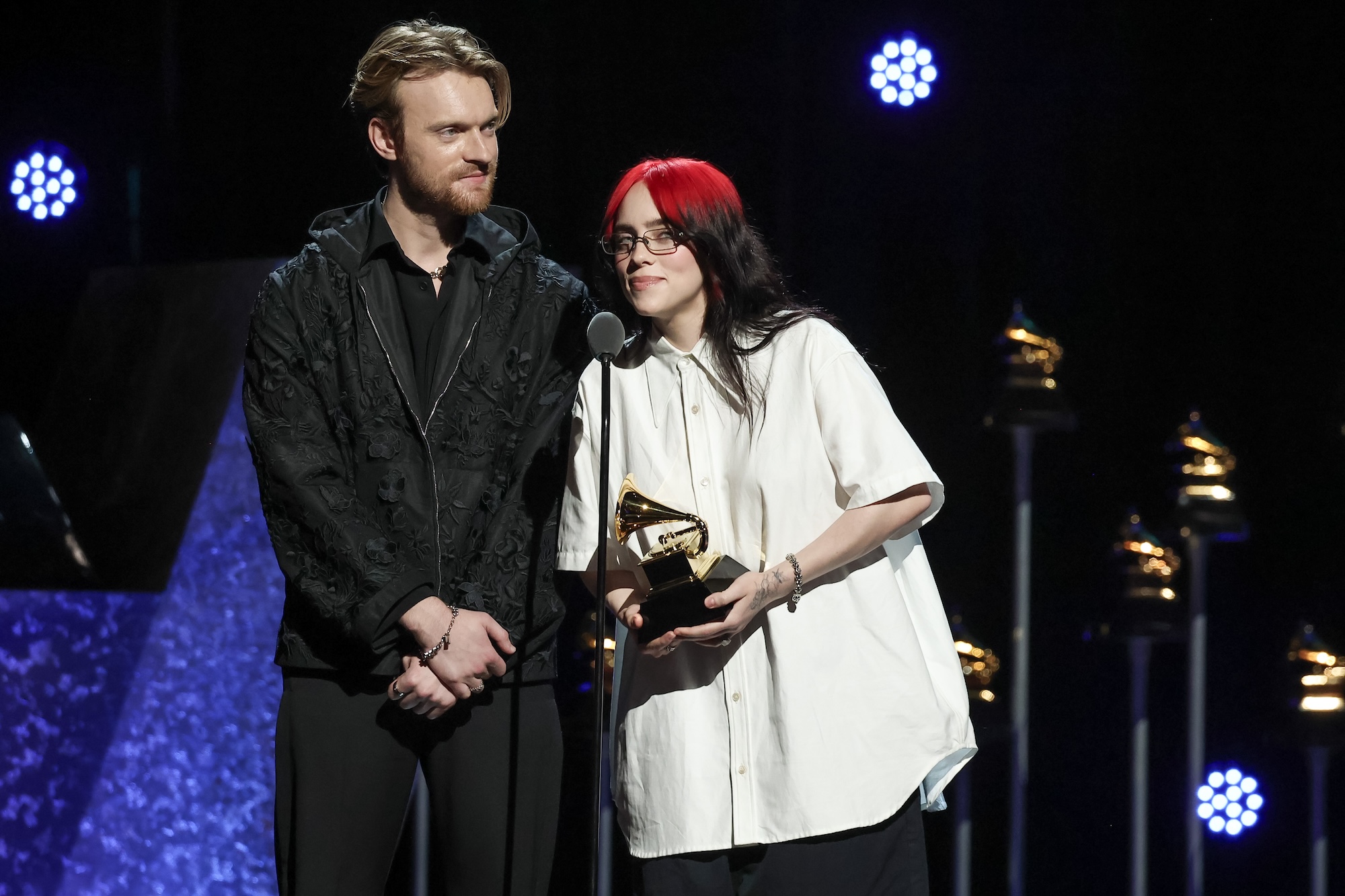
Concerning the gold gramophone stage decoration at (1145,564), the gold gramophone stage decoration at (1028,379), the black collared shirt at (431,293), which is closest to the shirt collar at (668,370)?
the black collared shirt at (431,293)

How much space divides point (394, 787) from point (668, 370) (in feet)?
2.78

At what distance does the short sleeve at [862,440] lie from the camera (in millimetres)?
2105

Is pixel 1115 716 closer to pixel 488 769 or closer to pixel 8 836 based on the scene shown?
pixel 488 769

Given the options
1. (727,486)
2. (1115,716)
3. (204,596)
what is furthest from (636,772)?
(1115,716)

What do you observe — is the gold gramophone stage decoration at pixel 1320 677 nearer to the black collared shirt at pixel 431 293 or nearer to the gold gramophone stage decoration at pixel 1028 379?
the gold gramophone stage decoration at pixel 1028 379

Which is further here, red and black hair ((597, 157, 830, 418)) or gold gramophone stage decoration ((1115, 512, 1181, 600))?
gold gramophone stage decoration ((1115, 512, 1181, 600))

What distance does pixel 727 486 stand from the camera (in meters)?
2.21

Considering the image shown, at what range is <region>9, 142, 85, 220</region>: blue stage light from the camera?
357cm

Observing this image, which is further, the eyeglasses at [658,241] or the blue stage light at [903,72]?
the blue stage light at [903,72]

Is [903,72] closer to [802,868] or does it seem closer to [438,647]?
[438,647]

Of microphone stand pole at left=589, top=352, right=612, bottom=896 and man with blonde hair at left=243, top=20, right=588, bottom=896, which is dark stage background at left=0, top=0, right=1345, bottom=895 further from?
microphone stand pole at left=589, top=352, right=612, bottom=896

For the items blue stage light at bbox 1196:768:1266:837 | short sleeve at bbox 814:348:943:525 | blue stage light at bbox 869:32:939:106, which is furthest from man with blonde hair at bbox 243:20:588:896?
blue stage light at bbox 1196:768:1266:837

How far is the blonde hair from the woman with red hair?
1.45 feet

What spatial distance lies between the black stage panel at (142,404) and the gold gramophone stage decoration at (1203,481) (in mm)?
2342
